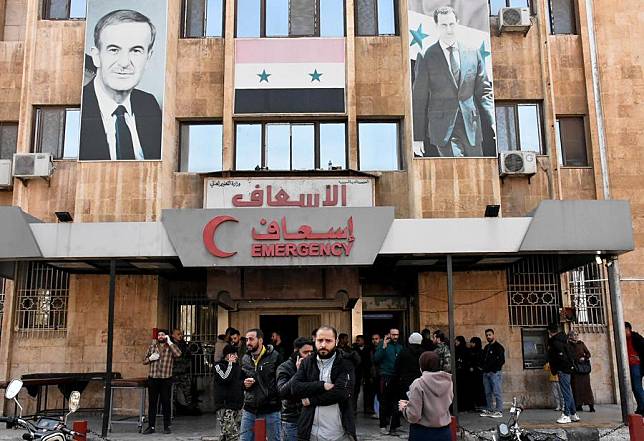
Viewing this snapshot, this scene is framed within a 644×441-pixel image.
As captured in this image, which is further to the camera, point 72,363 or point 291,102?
point 291,102

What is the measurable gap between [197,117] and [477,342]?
8797 millimetres

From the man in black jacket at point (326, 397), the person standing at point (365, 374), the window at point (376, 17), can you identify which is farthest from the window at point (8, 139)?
the man in black jacket at point (326, 397)

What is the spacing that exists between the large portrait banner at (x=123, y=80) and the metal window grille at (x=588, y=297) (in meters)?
10.7

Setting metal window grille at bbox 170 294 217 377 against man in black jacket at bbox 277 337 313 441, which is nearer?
man in black jacket at bbox 277 337 313 441

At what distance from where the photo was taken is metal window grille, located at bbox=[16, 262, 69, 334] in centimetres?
1662

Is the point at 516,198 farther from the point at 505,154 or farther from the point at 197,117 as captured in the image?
the point at 197,117

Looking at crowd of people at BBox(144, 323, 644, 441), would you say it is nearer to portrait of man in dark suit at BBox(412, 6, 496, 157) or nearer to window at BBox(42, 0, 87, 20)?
portrait of man in dark suit at BBox(412, 6, 496, 157)

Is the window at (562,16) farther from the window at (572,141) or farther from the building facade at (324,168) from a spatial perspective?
the window at (572,141)

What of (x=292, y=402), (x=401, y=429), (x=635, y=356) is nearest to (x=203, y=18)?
(x=401, y=429)

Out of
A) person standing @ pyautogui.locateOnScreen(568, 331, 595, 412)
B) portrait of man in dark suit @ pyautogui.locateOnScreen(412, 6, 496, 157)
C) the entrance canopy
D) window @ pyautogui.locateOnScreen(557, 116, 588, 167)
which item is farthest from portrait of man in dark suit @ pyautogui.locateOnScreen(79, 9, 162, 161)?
person standing @ pyautogui.locateOnScreen(568, 331, 595, 412)

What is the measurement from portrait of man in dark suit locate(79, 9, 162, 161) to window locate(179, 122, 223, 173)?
3.82ft

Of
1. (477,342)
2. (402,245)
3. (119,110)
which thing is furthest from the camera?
(119,110)

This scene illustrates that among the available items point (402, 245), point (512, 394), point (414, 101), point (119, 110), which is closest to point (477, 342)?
point (512, 394)

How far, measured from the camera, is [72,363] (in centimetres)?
1628
